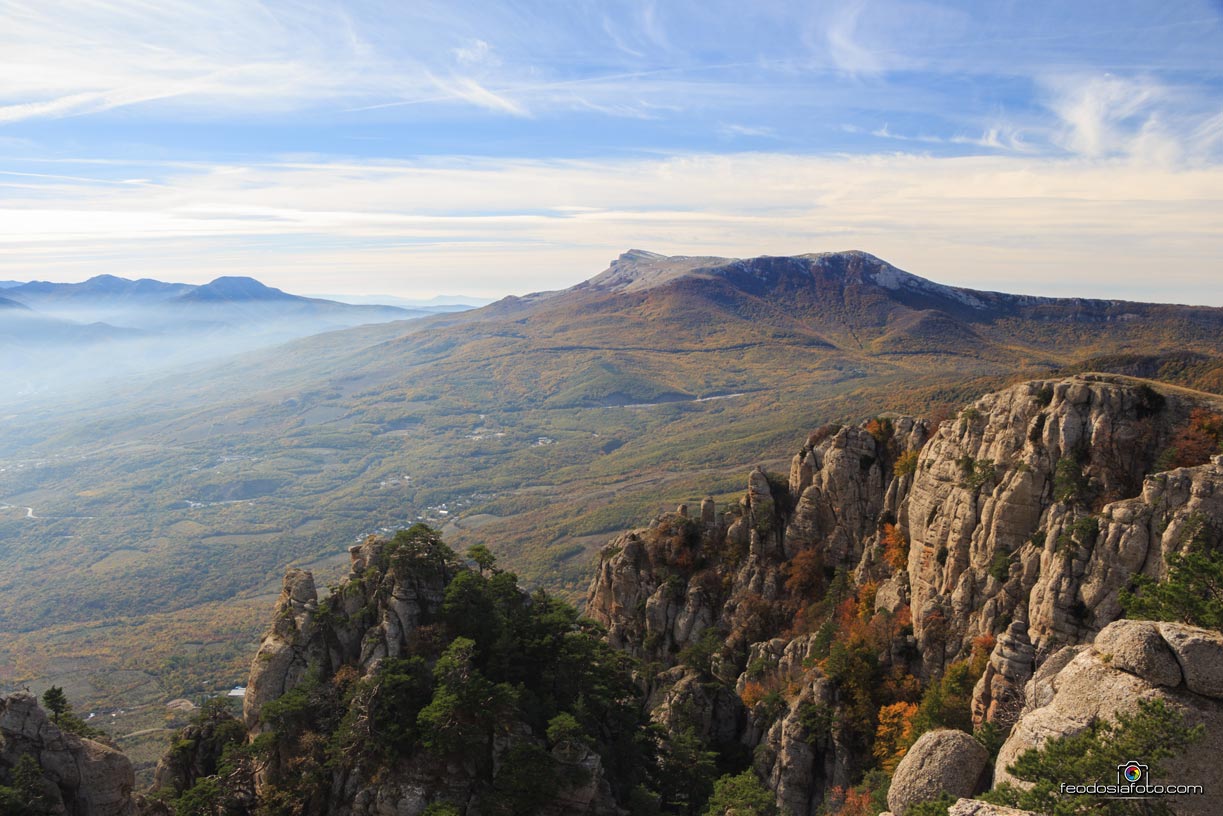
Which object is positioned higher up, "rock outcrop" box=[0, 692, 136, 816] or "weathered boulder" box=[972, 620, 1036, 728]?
"weathered boulder" box=[972, 620, 1036, 728]

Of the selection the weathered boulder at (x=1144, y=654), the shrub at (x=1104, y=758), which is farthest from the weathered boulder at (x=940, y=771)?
the weathered boulder at (x=1144, y=654)

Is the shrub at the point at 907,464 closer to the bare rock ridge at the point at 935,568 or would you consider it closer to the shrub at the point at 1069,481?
the bare rock ridge at the point at 935,568

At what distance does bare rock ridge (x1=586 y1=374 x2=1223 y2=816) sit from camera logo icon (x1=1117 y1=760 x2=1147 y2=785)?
1658mm

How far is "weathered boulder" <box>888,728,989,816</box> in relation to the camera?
24828 millimetres

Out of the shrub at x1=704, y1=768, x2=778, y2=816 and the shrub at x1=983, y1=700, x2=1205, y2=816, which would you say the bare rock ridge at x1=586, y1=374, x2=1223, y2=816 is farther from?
the shrub at x1=704, y1=768, x2=778, y2=816

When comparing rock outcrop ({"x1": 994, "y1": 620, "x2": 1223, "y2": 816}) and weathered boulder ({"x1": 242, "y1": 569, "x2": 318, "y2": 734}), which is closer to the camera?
rock outcrop ({"x1": 994, "y1": 620, "x2": 1223, "y2": 816})

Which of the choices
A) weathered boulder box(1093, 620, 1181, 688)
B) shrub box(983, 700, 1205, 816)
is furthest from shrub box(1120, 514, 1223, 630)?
shrub box(983, 700, 1205, 816)

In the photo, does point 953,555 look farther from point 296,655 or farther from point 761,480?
point 296,655

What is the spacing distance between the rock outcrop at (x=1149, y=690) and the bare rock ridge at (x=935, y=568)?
0.07m

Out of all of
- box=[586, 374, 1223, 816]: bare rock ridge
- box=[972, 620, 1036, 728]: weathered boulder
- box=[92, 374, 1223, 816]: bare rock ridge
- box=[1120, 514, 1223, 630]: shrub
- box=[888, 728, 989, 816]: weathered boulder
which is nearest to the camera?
box=[1120, 514, 1223, 630]: shrub

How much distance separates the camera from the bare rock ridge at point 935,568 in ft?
102

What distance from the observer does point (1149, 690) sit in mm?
20250

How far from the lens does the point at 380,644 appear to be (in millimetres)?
41438

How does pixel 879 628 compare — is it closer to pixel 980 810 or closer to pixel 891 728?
pixel 891 728
